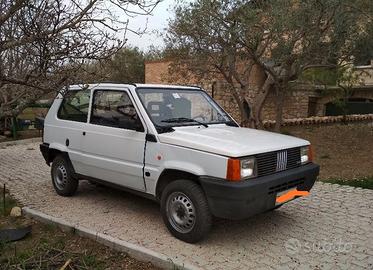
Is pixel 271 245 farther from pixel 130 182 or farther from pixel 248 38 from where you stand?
pixel 248 38

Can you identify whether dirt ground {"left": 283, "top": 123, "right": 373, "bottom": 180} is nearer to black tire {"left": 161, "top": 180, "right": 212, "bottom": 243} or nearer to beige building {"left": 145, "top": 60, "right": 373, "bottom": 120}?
beige building {"left": 145, "top": 60, "right": 373, "bottom": 120}

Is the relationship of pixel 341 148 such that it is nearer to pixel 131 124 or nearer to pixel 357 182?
pixel 357 182

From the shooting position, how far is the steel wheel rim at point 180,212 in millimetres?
4408

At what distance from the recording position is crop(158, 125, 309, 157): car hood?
4.19 metres

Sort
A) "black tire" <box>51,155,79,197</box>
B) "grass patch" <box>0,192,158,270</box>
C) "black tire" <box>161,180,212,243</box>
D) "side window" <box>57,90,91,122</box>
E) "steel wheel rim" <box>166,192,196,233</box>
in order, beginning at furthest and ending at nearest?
"black tire" <box>51,155,79,197</box> < "side window" <box>57,90,91,122</box> < "steel wheel rim" <box>166,192,196,233</box> < "black tire" <box>161,180,212,243</box> < "grass patch" <box>0,192,158,270</box>

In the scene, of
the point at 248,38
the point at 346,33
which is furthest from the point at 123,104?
the point at 346,33

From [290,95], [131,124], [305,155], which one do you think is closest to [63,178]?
[131,124]

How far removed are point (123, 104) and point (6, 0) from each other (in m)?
1.92

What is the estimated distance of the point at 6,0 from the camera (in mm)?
3986

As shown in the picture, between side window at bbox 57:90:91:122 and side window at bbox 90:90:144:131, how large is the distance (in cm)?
21

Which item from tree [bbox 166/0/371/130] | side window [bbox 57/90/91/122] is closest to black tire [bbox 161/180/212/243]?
side window [bbox 57/90/91/122]

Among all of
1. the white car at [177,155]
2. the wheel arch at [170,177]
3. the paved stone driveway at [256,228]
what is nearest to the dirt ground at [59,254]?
the paved stone driveway at [256,228]

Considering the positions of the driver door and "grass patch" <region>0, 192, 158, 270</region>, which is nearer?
"grass patch" <region>0, 192, 158, 270</region>

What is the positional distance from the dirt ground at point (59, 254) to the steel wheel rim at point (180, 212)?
639 millimetres
